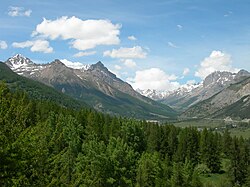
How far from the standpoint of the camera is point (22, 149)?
18750mm

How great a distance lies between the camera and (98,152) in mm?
80375

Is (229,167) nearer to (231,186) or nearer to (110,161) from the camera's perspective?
(231,186)

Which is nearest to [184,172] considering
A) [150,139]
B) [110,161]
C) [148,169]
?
[148,169]

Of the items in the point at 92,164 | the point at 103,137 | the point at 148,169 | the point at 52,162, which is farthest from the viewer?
the point at 103,137

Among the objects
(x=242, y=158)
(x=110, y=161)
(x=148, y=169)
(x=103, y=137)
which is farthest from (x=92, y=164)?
(x=242, y=158)

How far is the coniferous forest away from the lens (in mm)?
19234

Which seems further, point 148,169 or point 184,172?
point 184,172

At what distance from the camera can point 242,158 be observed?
124438 millimetres

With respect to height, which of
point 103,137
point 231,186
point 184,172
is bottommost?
point 231,186

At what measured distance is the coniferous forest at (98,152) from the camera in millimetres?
19234

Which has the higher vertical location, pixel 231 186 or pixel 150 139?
pixel 150 139

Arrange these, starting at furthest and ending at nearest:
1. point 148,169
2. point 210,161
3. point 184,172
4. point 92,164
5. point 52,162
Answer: point 210,161 → point 184,172 → point 148,169 → point 92,164 → point 52,162

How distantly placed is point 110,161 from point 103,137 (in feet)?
104

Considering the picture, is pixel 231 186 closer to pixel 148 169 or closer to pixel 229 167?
pixel 229 167
